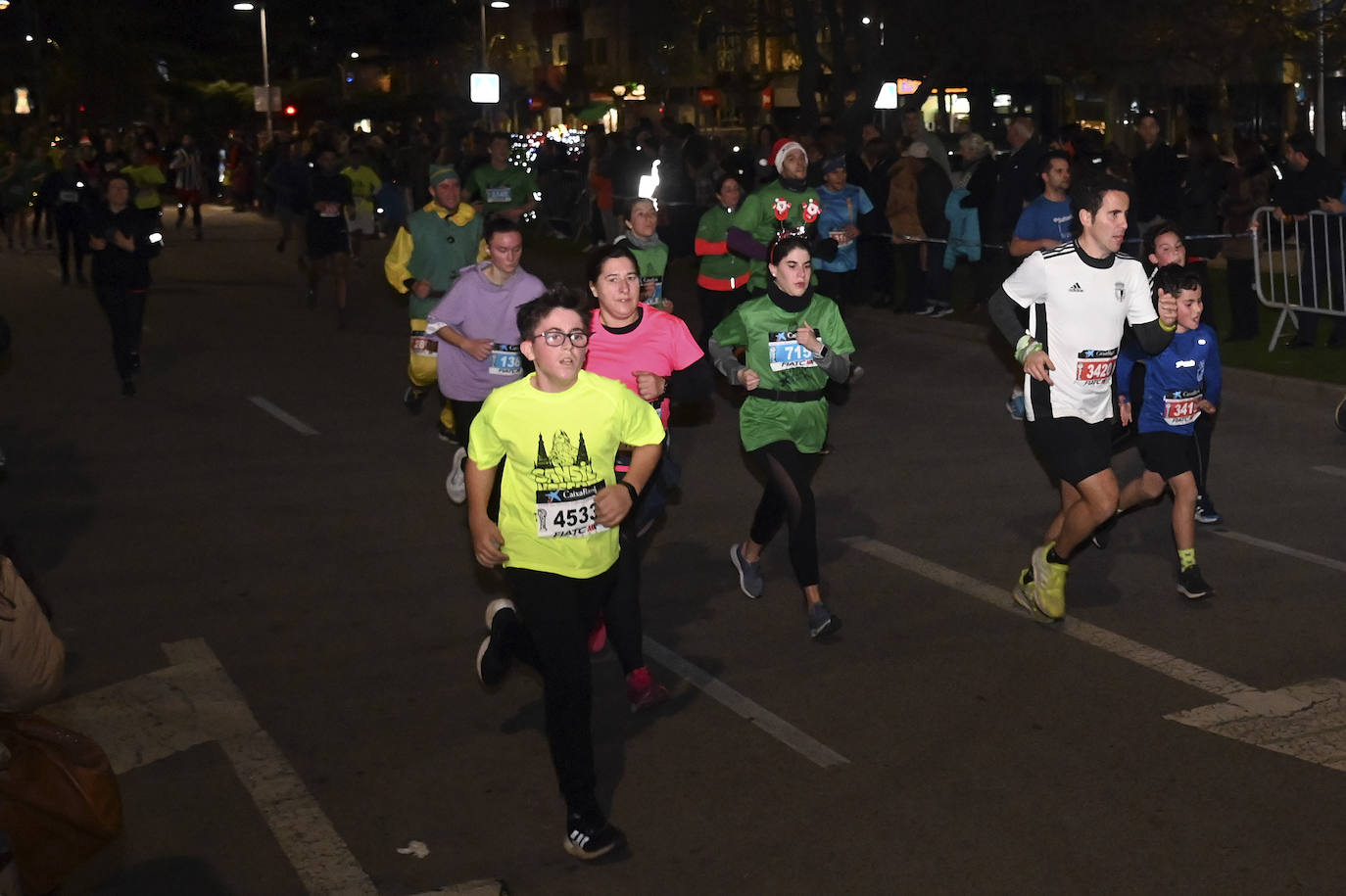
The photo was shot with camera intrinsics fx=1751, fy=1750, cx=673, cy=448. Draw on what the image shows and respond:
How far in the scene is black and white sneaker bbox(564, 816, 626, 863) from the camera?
17.8 ft

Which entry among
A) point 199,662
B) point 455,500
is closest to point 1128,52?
point 455,500

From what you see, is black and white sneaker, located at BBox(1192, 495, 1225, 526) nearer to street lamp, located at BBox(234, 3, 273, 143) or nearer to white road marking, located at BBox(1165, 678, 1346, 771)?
white road marking, located at BBox(1165, 678, 1346, 771)

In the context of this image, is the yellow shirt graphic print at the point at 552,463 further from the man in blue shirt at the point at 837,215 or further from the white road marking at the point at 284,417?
the man in blue shirt at the point at 837,215

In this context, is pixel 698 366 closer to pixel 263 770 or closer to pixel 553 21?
pixel 263 770

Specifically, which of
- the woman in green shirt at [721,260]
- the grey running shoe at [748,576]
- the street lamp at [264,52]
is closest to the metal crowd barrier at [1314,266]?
the woman in green shirt at [721,260]

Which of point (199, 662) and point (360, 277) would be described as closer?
point (199, 662)

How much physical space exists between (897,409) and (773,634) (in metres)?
6.08

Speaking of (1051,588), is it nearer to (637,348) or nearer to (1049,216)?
(637,348)

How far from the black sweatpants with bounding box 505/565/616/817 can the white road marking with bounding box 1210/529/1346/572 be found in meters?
4.59

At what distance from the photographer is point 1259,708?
6648mm

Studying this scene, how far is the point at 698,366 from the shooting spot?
762 centimetres

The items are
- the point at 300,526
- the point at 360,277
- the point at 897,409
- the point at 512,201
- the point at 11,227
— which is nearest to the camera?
the point at 300,526

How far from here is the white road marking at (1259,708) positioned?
6.24 m

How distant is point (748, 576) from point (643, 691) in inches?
69.6
